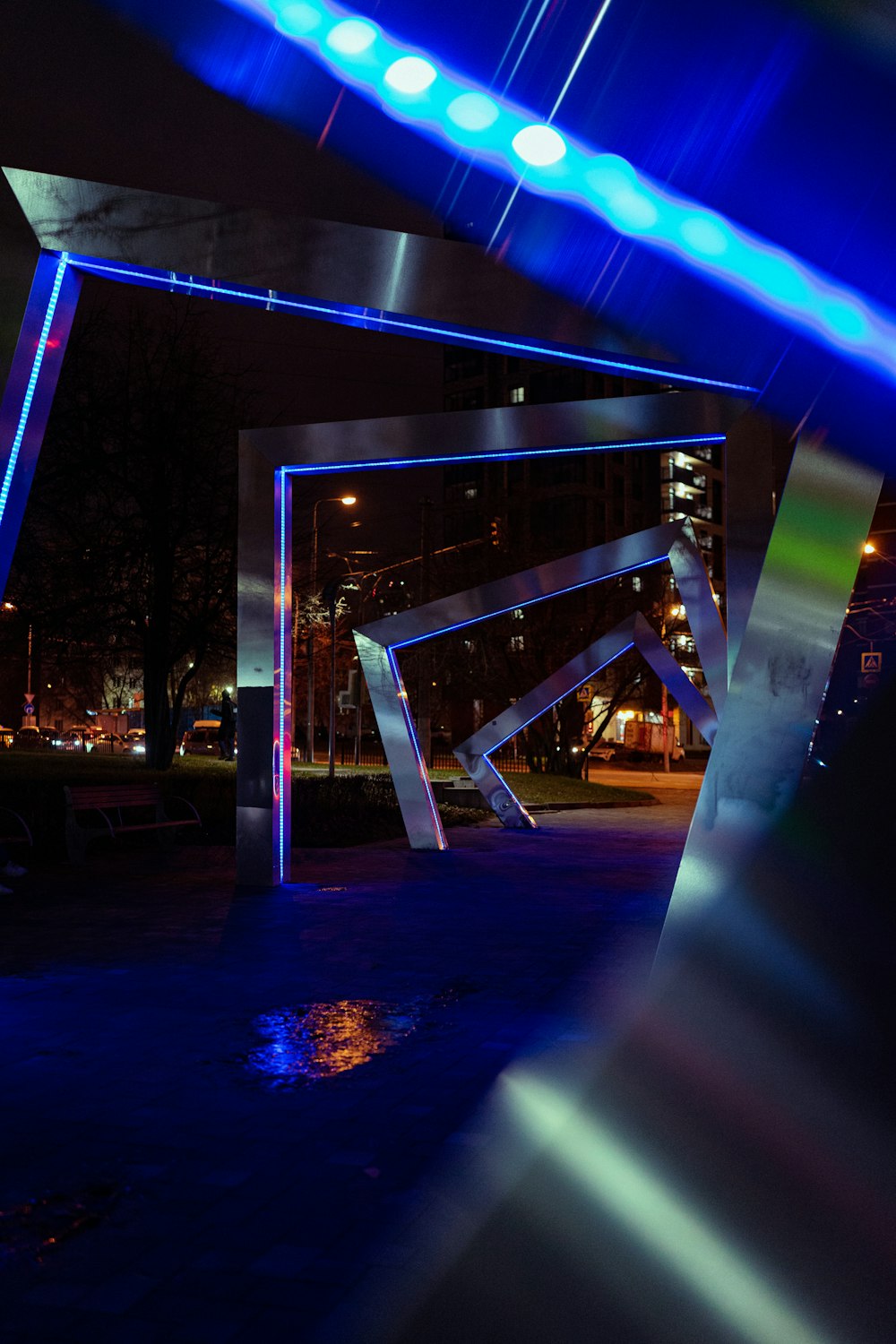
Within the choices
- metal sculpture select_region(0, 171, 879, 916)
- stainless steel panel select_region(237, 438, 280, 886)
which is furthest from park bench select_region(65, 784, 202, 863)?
metal sculpture select_region(0, 171, 879, 916)

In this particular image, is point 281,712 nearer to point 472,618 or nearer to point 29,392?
point 29,392

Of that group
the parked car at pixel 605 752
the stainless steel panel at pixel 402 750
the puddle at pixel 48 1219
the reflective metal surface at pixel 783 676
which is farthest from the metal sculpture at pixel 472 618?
the parked car at pixel 605 752

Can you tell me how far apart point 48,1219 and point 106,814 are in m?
11.2

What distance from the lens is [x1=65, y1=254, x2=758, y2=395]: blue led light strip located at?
24.1ft

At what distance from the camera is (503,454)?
1080 centimetres

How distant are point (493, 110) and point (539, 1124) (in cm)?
500

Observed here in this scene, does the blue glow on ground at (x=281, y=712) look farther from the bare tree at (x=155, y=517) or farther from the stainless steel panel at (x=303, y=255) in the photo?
the bare tree at (x=155, y=517)

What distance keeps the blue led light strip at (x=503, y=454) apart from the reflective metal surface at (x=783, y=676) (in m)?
3.95

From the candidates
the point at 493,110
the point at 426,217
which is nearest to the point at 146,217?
the point at 493,110

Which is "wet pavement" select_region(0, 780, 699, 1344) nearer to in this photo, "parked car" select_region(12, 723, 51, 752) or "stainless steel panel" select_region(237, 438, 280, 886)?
"stainless steel panel" select_region(237, 438, 280, 886)

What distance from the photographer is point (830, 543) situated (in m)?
5.53

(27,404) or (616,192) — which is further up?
(616,192)

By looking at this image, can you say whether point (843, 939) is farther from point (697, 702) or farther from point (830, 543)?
A: point (697, 702)

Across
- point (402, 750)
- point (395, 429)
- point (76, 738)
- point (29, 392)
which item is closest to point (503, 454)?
point (395, 429)
